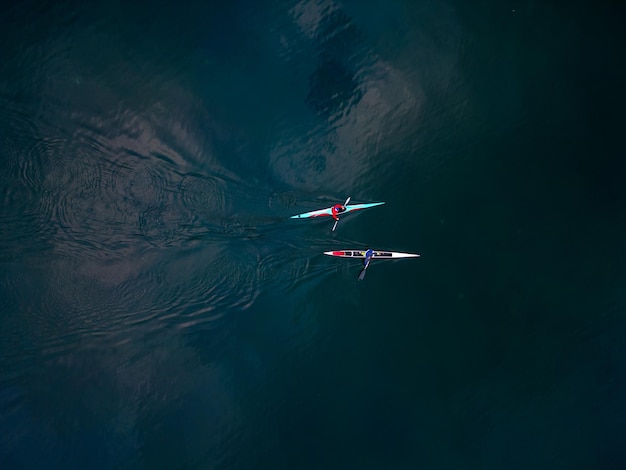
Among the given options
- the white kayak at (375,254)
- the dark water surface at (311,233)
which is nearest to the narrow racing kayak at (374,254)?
the white kayak at (375,254)

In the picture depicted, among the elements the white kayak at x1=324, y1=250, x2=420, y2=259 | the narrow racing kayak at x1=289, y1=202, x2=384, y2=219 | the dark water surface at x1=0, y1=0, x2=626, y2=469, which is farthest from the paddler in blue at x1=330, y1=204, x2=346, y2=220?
the white kayak at x1=324, y1=250, x2=420, y2=259

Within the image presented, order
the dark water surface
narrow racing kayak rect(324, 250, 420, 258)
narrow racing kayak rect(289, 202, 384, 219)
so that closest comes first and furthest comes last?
the dark water surface < narrow racing kayak rect(289, 202, 384, 219) < narrow racing kayak rect(324, 250, 420, 258)

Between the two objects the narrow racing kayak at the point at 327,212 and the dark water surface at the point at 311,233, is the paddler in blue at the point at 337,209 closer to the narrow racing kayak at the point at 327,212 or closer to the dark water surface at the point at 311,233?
the narrow racing kayak at the point at 327,212

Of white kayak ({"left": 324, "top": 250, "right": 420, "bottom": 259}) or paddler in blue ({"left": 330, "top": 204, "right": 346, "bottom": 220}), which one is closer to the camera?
paddler in blue ({"left": 330, "top": 204, "right": 346, "bottom": 220})

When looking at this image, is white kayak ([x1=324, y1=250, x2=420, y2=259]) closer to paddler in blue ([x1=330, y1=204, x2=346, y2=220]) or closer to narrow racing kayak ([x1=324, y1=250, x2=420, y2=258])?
narrow racing kayak ([x1=324, y1=250, x2=420, y2=258])

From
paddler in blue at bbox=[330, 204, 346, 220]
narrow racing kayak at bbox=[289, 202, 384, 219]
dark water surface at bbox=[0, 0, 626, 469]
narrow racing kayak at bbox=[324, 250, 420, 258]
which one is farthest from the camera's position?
narrow racing kayak at bbox=[324, 250, 420, 258]

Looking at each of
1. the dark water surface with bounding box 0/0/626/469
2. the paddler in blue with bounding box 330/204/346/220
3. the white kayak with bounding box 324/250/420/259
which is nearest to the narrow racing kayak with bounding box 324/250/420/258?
the white kayak with bounding box 324/250/420/259

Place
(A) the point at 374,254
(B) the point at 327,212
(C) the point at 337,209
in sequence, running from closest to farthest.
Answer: (C) the point at 337,209 < (B) the point at 327,212 < (A) the point at 374,254

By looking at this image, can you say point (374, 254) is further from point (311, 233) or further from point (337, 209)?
point (311, 233)

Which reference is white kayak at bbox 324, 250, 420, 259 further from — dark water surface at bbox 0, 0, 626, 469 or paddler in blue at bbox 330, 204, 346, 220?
paddler in blue at bbox 330, 204, 346, 220

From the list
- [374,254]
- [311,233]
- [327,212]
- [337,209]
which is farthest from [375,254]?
[311,233]

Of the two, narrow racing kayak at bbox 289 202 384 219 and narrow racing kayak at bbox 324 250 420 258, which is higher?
narrow racing kayak at bbox 289 202 384 219
